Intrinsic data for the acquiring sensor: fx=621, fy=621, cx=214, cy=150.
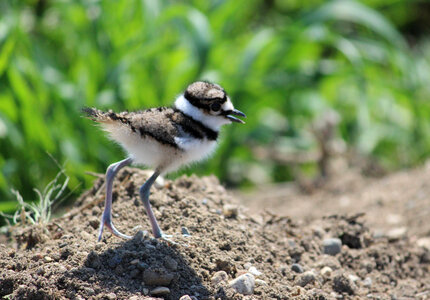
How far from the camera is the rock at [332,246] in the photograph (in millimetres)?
3639

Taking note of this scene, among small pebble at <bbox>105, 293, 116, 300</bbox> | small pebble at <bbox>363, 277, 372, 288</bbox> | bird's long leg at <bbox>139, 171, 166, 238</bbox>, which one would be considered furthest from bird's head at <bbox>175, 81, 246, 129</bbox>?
small pebble at <bbox>363, 277, 372, 288</bbox>

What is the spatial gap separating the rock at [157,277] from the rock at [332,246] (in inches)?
46.6

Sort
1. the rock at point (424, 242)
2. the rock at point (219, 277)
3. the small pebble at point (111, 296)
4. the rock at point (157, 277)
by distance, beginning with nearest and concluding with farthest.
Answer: the small pebble at point (111, 296)
the rock at point (157, 277)
the rock at point (219, 277)
the rock at point (424, 242)

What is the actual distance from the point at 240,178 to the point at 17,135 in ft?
8.08

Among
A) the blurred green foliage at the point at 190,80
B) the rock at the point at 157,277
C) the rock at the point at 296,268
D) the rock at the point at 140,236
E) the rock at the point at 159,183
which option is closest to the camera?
the rock at the point at 157,277

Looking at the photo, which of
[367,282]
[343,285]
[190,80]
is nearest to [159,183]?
[343,285]

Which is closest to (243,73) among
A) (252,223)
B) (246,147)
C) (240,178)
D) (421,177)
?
(246,147)

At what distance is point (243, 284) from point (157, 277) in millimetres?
408

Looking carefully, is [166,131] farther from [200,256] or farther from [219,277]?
[219,277]

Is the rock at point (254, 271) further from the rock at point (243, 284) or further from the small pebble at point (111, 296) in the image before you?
the small pebble at point (111, 296)

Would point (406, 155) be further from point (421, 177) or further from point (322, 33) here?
point (322, 33)

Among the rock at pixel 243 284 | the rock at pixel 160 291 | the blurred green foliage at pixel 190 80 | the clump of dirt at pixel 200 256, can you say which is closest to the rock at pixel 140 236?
the clump of dirt at pixel 200 256

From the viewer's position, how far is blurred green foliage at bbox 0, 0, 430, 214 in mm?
5082

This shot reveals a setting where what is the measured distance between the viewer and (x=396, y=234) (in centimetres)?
407
